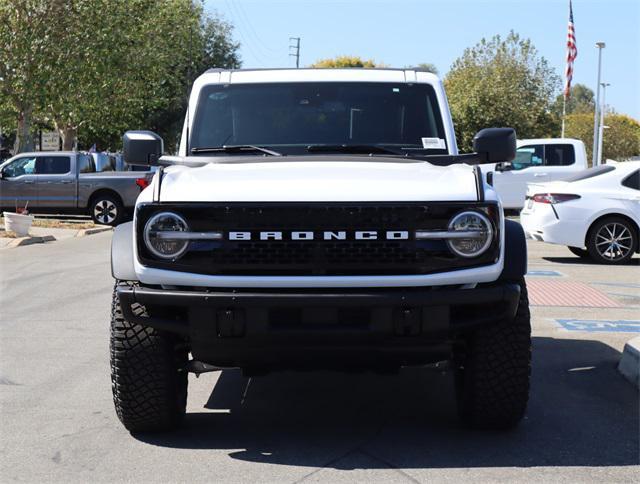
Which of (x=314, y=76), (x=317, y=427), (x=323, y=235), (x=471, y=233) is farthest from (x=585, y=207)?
(x=323, y=235)

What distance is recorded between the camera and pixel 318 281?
5.14 meters

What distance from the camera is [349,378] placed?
23.9 ft

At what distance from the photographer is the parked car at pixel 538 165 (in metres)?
26.8

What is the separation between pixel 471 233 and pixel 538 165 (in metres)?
22.4

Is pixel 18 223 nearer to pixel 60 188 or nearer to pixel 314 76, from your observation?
pixel 60 188

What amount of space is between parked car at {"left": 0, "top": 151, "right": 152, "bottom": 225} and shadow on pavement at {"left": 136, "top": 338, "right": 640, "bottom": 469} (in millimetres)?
19037

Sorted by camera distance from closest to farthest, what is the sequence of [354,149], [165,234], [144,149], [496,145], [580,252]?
[165,234] < [496,145] < [144,149] < [354,149] < [580,252]

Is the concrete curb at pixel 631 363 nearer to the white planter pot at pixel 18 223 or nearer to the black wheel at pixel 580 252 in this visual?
the black wheel at pixel 580 252

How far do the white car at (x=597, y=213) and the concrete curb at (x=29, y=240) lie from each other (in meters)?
9.65

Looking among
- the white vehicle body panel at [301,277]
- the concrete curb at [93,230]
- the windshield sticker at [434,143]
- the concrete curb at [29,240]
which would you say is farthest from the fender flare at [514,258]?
the concrete curb at [93,230]

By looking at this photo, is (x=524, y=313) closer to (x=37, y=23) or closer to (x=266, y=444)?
(x=266, y=444)

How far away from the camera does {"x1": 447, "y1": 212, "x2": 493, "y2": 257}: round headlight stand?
5.23m

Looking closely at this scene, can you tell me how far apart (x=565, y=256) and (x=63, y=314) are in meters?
9.20

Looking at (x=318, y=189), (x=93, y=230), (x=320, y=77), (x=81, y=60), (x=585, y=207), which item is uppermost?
(x=81, y=60)
